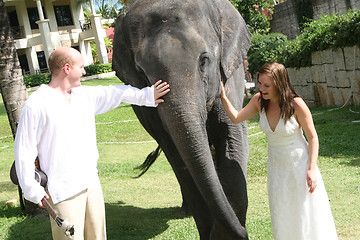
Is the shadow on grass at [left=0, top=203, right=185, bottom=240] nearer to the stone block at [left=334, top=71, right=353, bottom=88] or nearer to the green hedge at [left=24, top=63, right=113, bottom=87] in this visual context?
the stone block at [left=334, top=71, right=353, bottom=88]

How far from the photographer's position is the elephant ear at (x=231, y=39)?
4.31 meters

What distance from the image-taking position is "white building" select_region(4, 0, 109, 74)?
133ft

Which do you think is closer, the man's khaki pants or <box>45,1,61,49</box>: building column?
the man's khaki pants

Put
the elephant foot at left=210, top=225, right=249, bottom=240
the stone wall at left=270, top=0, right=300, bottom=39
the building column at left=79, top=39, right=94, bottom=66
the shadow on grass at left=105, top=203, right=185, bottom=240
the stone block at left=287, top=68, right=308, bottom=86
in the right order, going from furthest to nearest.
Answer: the building column at left=79, top=39, right=94, bottom=66, the stone wall at left=270, top=0, right=300, bottom=39, the stone block at left=287, top=68, right=308, bottom=86, the shadow on grass at left=105, top=203, right=185, bottom=240, the elephant foot at left=210, top=225, right=249, bottom=240

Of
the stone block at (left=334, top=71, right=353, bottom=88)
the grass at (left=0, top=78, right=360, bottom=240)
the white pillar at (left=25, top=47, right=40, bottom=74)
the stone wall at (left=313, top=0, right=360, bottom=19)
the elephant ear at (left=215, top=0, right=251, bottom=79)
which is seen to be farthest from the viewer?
the white pillar at (left=25, top=47, right=40, bottom=74)

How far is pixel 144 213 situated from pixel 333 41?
8.16 meters

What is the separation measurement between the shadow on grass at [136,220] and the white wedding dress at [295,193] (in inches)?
79.0

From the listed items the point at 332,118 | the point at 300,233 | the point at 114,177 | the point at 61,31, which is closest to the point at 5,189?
the point at 114,177

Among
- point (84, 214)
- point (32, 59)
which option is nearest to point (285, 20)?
point (32, 59)

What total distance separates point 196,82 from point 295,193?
50.6 inches

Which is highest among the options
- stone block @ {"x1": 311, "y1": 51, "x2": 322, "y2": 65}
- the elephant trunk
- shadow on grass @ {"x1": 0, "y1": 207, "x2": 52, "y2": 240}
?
the elephant trunk

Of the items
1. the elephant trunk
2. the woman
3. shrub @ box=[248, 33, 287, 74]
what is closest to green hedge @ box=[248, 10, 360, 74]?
→ shrub @ box=[248, 33, 287, 74]

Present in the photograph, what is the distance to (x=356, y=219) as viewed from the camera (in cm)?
525

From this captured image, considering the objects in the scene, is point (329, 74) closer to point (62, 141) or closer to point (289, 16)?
point (62, 141)
